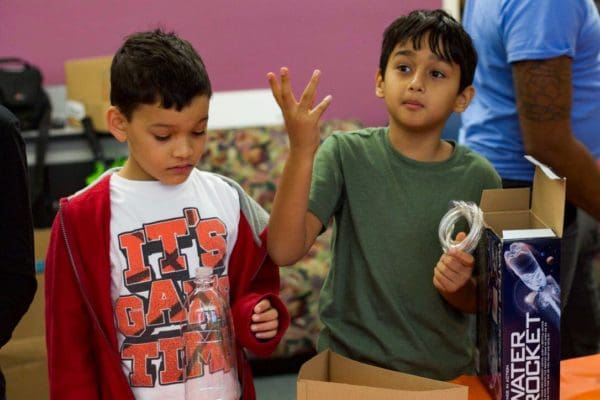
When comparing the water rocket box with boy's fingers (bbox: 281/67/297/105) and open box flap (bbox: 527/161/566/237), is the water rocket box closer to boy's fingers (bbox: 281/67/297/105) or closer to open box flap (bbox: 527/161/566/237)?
open box flap (bbox: 527/161/566/237)

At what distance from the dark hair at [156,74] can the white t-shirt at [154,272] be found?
6.9 inches

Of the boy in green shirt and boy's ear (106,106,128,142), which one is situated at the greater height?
boy's ear (106,106,128,142)

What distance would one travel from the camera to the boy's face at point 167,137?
58.1 inches

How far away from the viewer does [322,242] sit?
3.93m

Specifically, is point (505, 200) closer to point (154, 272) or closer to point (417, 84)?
point (417, 84)

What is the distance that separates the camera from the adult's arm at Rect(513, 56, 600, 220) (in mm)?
1968

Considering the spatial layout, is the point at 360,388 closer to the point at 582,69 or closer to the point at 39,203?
the point at 582,69

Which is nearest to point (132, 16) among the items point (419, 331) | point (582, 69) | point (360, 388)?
point (582, 69)

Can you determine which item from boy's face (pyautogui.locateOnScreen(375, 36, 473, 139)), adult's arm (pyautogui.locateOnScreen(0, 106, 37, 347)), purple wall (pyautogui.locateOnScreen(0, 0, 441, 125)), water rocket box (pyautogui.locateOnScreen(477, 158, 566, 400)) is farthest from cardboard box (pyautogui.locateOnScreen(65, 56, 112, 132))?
water rocket box (pyautogui.locateOnScreen(477, 158, 566, 400))

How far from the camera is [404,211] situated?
1.69m

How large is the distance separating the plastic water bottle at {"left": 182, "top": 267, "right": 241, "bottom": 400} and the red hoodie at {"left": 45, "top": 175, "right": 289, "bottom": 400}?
5cm

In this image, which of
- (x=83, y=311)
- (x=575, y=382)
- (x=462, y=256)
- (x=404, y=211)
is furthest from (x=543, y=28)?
(x=83, y=311)

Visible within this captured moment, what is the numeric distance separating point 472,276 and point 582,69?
776mm

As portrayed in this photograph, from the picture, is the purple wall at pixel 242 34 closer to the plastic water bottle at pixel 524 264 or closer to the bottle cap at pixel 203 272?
the bottle cap at pixel 203 272
